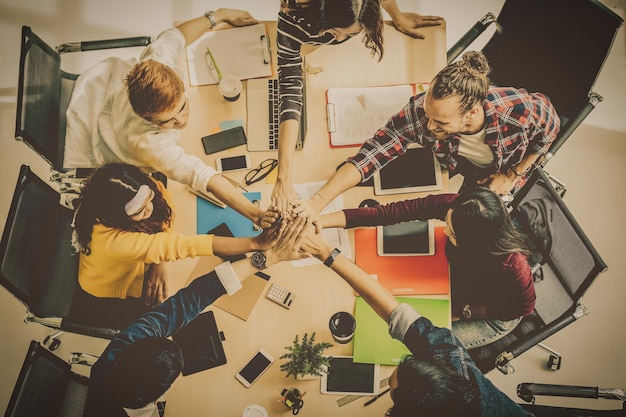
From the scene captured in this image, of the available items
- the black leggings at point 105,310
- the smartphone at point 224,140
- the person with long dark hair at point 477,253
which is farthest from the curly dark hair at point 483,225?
the black leggings at point 105,310

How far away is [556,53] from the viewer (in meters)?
1.90

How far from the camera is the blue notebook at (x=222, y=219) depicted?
6.21ft

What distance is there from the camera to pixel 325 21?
6.06 ft

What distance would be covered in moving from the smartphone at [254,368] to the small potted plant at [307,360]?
87 millimetres

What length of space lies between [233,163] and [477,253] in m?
1.10

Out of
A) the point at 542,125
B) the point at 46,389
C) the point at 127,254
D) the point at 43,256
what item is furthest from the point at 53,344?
the point at 542,125

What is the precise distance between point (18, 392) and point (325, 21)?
73.4 inches

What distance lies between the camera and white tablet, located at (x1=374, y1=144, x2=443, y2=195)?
1.94 m

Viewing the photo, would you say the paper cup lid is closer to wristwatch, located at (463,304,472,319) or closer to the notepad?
wristwatch, located at (463,304,472,319)

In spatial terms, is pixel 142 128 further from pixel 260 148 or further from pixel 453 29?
pixel 453 29

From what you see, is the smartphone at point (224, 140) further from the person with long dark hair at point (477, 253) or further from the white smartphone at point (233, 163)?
the person with long dark hair at point (477, 253)

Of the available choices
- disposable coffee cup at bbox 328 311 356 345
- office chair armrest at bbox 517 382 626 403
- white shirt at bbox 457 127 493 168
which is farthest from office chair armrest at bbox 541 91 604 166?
disposable coffee cup at bbox 328 311 356 345

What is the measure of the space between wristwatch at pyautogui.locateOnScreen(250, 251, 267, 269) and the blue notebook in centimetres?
9

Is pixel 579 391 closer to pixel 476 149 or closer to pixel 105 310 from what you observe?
pixel 476 149
